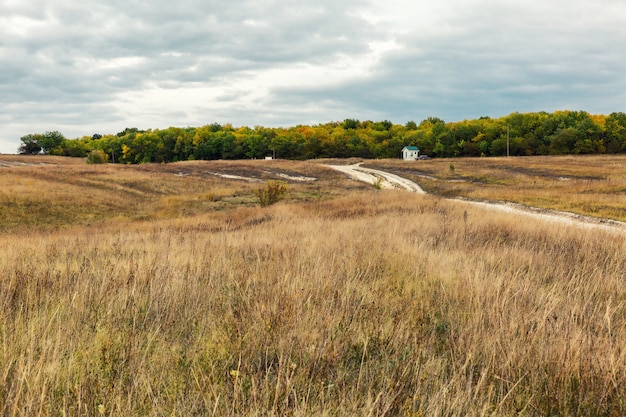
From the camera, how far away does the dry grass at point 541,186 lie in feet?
88.3

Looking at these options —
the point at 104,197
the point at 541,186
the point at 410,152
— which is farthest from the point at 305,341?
the point at 410,152

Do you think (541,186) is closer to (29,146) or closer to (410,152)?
(410,152)

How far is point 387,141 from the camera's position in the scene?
13462 centimetres

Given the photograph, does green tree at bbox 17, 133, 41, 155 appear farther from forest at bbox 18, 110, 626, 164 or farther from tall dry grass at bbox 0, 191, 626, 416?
tall dry grass at bbox 0, 191, 626, 416

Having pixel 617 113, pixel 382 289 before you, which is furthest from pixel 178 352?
pixel 617 113

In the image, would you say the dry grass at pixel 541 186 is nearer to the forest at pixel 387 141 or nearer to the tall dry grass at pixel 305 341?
the tall dry grass at pixel 305 341

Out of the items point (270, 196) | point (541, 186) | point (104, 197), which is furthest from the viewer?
point (541, 186)

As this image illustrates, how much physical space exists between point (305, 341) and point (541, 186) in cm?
4605

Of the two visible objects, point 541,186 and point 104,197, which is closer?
point 104,197

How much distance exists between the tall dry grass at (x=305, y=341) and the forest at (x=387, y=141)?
11005 cm

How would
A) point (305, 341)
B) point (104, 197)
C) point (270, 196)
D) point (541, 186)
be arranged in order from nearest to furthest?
point (305, 341) < point (270, 196) < point (104, 197) < point (541, 186)

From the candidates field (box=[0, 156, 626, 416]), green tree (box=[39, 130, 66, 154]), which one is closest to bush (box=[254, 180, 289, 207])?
field (box=[0, 156, 626, 416])

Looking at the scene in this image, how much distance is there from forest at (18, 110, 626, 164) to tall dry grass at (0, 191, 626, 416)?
110m

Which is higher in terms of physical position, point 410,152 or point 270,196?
point 410,152
